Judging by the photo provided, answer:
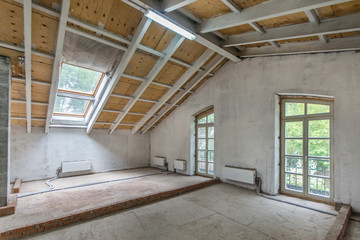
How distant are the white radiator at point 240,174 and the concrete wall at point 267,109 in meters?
0.18

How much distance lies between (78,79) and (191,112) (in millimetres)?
3451

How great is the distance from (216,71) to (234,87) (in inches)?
32.1

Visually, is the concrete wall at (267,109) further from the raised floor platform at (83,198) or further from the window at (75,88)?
the window at (75,88)

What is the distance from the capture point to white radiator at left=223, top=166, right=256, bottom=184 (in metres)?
4.64

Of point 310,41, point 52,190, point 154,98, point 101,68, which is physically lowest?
point 52,190

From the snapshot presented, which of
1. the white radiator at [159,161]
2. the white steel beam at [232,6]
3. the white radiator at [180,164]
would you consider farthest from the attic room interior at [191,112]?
the white radiator at [159,161]

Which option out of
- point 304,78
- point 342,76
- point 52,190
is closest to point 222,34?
point 304,78

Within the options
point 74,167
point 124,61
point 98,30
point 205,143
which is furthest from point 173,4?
point 74,167

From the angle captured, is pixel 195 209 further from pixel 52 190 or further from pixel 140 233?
pixel 52 190

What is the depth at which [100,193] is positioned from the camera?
4.47 m

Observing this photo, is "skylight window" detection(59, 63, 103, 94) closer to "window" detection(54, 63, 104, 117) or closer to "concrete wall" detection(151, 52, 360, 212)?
"window" detection(54, 63, 104, 117)

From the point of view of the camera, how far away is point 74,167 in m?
6.12

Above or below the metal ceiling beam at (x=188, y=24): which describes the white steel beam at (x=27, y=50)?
below

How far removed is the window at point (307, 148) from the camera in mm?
3932
